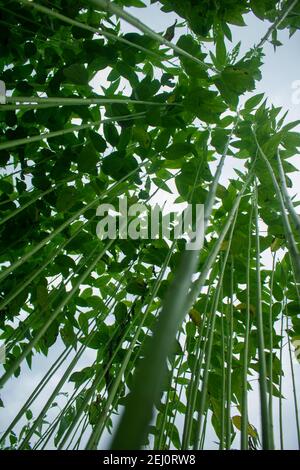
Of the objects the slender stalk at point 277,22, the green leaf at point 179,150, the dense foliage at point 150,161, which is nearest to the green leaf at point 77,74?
the dense foliage at point 150,161

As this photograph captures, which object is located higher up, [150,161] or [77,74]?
[150,161]

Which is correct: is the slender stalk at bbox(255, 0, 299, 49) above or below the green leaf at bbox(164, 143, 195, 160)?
above

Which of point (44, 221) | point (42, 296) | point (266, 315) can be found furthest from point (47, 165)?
point (266, 315)

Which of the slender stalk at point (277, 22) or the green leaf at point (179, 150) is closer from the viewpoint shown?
the slender stalk at point (277, 22)

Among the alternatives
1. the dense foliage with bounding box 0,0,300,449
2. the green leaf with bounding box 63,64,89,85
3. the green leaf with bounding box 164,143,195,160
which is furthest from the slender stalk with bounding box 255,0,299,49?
the green leaf with bounding box 63,64,89,85

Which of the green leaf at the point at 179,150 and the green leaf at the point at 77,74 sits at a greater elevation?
the green leaf at the point at 179,150

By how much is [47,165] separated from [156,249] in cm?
38

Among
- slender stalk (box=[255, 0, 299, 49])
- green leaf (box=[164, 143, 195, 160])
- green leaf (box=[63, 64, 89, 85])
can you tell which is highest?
slender stalk (box=[255, 0, 299, 49])
